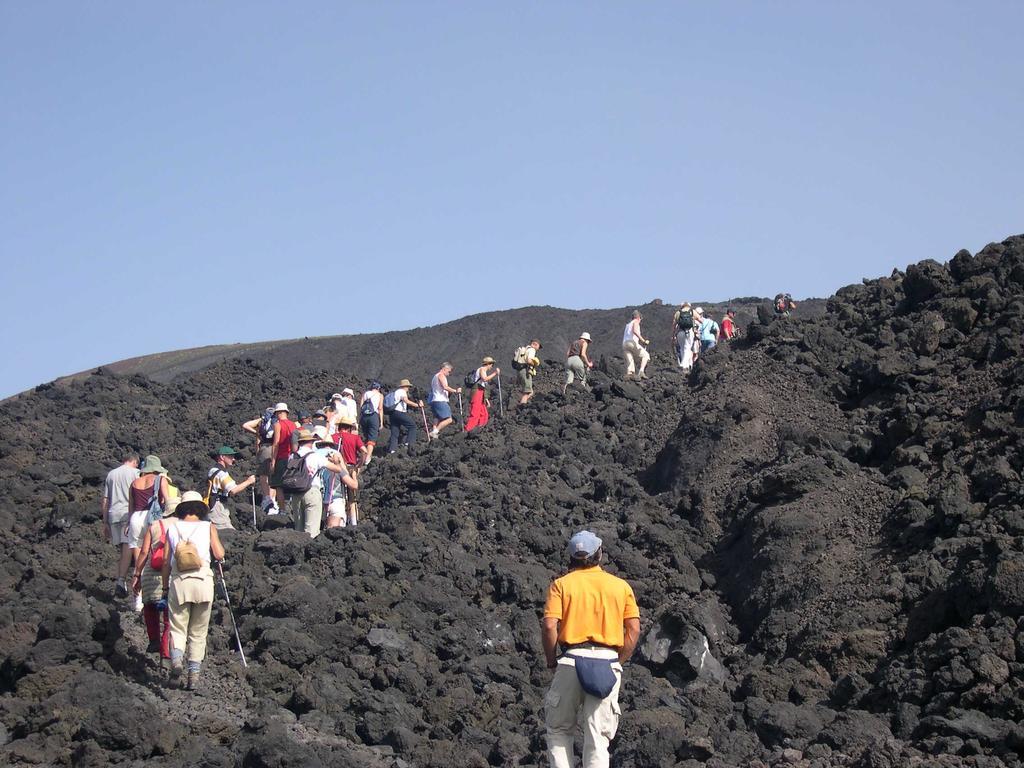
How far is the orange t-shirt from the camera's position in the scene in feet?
25.4

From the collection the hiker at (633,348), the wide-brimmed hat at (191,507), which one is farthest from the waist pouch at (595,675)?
the hiker at (633,348)

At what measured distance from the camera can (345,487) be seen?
16.9 metres

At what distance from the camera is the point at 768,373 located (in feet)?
61.4

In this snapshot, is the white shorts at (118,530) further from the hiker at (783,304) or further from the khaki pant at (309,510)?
the hiker at (783,304)

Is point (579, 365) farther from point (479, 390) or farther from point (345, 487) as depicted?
point (345, 487)

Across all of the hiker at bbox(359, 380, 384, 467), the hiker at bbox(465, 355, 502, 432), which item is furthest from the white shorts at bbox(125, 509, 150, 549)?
the hiker at bbox(465, 355, 502, 432)

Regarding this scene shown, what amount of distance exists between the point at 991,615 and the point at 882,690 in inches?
37.8

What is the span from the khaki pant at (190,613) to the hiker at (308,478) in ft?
12.6

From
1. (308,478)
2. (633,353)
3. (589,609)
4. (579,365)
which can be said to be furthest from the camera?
(633,353)

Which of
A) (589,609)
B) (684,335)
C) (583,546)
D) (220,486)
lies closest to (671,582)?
(220,486)

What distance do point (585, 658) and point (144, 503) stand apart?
21.5 feet

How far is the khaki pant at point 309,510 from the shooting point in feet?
49.1

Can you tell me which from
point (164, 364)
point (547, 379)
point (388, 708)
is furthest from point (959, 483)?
point (164, 364)

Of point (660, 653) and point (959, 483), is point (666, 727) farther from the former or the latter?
point (959, 483)
